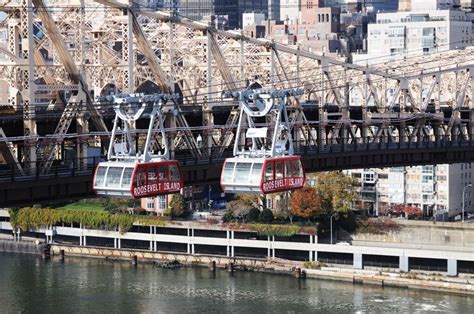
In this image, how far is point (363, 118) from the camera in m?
47.6

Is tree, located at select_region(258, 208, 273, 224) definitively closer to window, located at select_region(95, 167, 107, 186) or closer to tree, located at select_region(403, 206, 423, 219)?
tree, located at select_region(403, 206, 423, 219)

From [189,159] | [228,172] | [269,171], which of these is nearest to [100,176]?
[228,172]

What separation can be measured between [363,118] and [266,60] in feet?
12.0

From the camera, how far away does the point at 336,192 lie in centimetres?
5522

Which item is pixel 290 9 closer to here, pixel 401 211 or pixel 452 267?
pixel 401 211

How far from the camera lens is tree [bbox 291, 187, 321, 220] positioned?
53.8 meters

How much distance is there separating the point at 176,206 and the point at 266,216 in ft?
13.4

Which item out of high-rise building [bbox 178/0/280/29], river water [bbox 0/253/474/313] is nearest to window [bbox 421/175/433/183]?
river water [bbox 0/253/474/313]

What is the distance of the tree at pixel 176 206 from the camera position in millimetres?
56094

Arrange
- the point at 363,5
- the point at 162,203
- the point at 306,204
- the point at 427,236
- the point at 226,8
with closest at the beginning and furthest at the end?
the point at 427,236 → the point at 306,204 → the point at 162,203 → the point at 226,8 → the point at 363,5

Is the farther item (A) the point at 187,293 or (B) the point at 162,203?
(B) the point at 162,203

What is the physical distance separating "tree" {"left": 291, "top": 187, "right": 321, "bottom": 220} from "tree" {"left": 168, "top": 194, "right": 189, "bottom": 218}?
14.7 feet

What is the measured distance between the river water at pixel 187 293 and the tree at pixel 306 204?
390 centimetres

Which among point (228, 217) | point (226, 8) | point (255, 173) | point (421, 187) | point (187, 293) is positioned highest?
point (226, 8)
